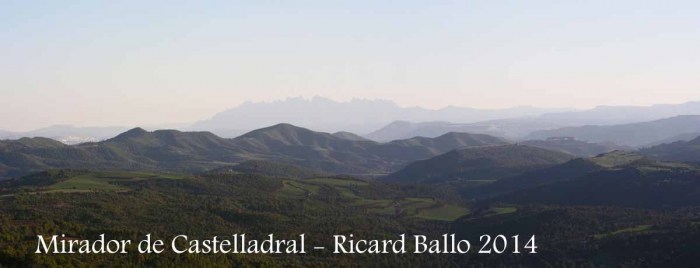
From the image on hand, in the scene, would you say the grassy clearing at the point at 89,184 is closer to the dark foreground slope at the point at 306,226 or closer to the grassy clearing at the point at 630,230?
the dark foreground slope at the point at 306,226

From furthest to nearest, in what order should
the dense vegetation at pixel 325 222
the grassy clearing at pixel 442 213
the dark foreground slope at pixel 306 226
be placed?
the grassy clearing at pixel 442 213, the dense vegetation at pixel 325 222, the dark foreground slope at pixel 306 226

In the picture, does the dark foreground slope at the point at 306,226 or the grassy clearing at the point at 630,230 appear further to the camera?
the grassy clearing at the point at 630,230

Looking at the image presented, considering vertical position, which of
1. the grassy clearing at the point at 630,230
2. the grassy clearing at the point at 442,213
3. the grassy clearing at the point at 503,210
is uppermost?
the grassy clearing at the point at 630,230

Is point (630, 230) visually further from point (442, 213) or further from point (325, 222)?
point (325, 222)

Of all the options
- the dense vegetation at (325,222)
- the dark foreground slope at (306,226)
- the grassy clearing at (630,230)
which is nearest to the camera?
the dark foreground slope at (306,226)

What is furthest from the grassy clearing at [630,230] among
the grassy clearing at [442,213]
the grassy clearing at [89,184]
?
the grassy clearing at [89,184]

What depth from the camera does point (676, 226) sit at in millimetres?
128000

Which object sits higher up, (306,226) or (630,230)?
(306,226)

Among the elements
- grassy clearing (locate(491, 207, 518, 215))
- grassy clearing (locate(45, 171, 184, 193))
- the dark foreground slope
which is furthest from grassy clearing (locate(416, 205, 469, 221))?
grassy clearing (locate(45, 171, 184, 193))

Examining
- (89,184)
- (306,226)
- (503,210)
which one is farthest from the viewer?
(503,210)

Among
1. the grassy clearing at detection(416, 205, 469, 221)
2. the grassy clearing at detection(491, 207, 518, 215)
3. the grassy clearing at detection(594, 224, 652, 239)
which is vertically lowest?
the grassy clearing at detection(416, 205, 469, 221)

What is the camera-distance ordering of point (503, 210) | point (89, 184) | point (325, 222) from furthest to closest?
point (503, 210) < point (89, 184) < point (325, 222)

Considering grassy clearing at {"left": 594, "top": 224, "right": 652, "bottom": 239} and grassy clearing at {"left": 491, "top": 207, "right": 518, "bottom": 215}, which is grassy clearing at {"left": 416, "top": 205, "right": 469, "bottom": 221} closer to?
grassy clearing at {"left": 491, "top": 207, "right": 518, "bottom": 215}

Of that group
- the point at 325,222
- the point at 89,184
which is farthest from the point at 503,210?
the point at 89,184
